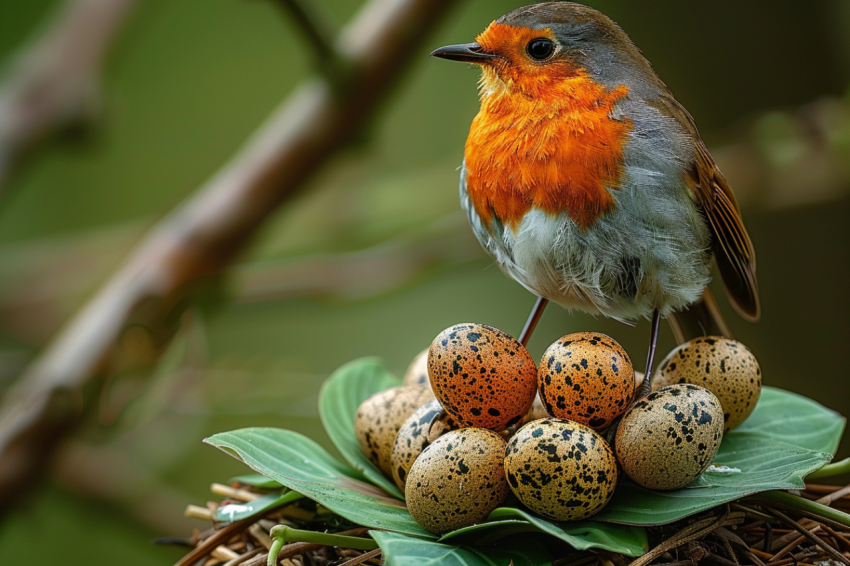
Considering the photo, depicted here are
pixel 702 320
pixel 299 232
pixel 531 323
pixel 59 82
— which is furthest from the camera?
pixel 299 232

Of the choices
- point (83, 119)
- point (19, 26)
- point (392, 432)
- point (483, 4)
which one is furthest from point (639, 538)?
point (19, 26)

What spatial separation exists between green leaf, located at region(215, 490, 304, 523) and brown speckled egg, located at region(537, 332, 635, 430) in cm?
35

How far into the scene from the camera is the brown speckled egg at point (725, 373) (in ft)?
3.13

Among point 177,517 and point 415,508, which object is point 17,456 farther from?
point 415,508

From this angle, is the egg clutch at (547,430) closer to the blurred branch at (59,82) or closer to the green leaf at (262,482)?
the green leaf at (262,482)

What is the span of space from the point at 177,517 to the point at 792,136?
2.14 m

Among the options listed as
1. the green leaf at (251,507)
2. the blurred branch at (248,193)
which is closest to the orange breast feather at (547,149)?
the green leaf at (251,507)

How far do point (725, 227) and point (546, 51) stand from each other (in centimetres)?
39

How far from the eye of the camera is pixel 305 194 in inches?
70.8

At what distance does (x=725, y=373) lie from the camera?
95cm

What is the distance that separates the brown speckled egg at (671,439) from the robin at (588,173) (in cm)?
20

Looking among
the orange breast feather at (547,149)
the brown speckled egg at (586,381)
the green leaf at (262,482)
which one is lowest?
the brown speckled egg at (586,381)

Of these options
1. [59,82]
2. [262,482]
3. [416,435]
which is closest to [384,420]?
[416,435]

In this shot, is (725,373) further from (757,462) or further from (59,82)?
(59,82)
